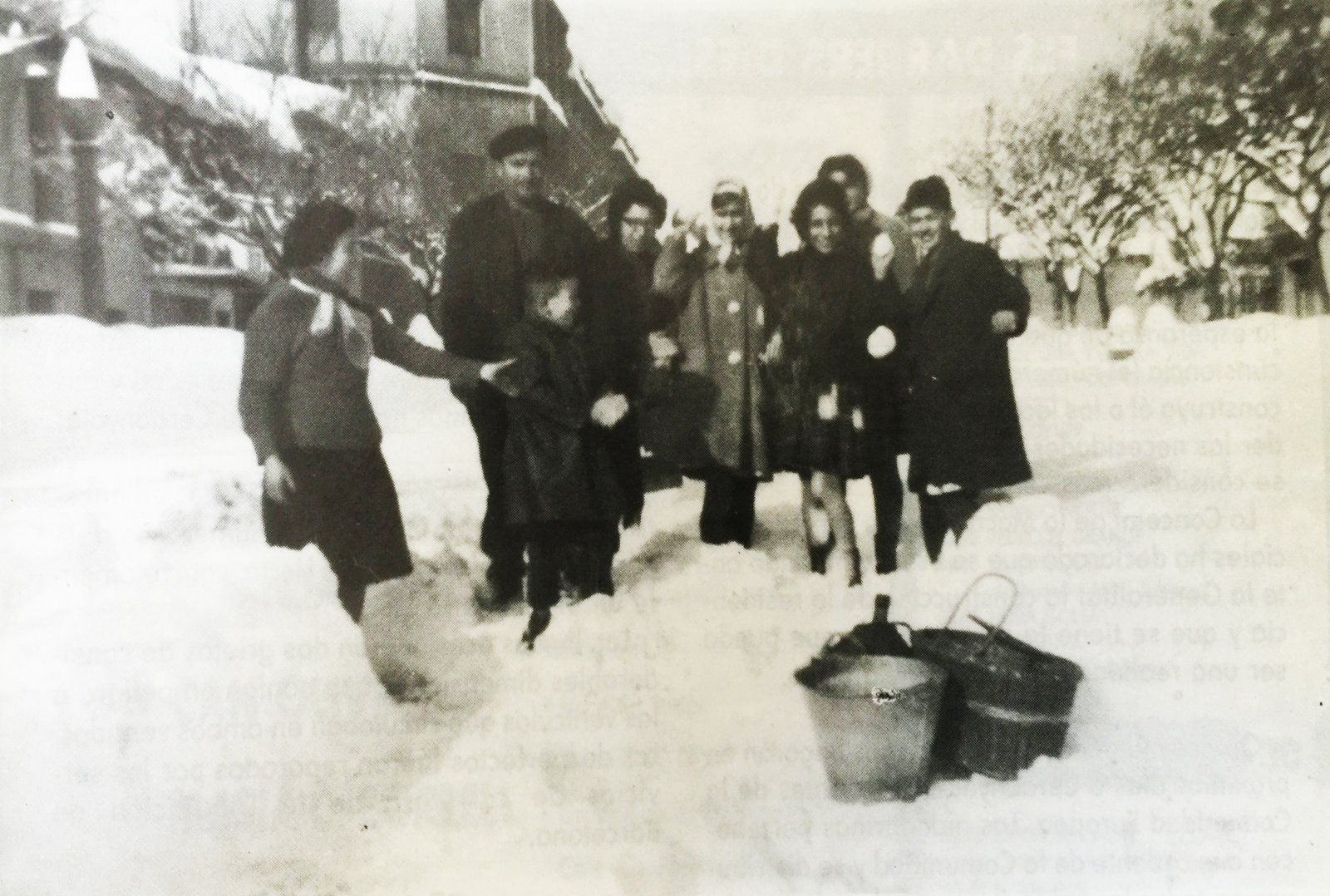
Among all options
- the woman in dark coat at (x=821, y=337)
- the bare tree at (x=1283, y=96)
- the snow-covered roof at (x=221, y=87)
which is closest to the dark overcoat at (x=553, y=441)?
the woman in dark coat at (x=821, y=337)

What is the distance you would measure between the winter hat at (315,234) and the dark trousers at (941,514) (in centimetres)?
116

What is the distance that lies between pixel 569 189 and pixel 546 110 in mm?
151

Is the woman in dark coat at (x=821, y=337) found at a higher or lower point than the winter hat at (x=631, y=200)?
lower

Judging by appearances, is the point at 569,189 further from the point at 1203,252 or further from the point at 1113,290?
the point at 1203,252

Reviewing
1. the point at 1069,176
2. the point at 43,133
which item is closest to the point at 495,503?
the point at 43,133

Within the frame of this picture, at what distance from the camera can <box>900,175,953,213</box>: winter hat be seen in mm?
1737

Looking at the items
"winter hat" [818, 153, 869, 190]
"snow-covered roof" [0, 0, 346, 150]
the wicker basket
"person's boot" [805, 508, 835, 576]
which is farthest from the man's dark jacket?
the wicker basket

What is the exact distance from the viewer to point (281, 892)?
5.39 ft

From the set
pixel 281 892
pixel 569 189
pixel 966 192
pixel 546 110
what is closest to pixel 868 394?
pixel 966 192

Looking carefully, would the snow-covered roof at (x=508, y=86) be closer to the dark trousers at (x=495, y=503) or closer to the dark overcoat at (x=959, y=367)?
the dark trousers at (x=495, y=503)

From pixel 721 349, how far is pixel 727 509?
0.29 metres

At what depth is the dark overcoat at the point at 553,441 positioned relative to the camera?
1.69 meters

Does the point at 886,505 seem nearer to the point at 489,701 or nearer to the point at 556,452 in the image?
the point at 556,452

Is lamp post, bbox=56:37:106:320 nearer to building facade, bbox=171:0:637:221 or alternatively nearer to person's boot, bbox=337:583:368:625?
building facade, bbox=171:0:637:221
